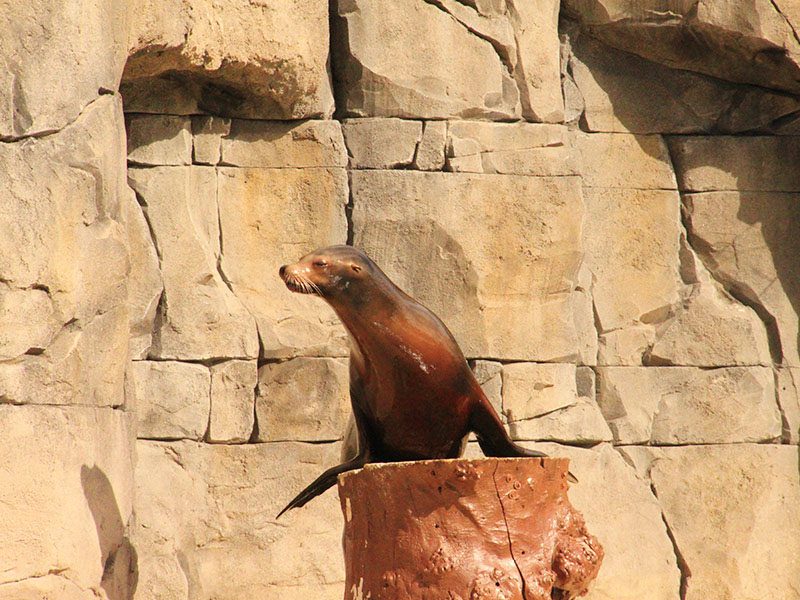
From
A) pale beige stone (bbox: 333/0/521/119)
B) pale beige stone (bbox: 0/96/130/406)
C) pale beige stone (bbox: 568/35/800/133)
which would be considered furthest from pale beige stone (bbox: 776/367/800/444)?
pale beige stone (bbox: 0/96/130/406)

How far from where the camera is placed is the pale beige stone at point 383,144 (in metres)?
6.43

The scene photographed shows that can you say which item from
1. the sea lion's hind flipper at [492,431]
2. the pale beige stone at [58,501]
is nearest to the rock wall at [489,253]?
the pale beige stone at [58,501]

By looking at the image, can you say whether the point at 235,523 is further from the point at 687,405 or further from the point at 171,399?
the point at 687,405

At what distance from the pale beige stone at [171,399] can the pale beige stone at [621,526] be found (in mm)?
1621

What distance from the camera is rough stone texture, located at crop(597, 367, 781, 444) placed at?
6863mm

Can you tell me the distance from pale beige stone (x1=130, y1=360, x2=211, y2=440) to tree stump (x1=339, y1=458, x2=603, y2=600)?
6.81 ft

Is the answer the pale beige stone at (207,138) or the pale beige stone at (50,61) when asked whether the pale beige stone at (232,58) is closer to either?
the pale beige stone at (207,138)

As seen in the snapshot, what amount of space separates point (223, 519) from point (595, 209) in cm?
249

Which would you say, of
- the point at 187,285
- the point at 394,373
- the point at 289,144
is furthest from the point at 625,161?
the point at 394,373

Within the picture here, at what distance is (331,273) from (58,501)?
1154 millimetres

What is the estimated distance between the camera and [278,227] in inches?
253

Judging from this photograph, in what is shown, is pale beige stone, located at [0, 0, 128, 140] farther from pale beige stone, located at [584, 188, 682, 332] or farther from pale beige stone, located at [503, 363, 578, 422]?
pale beige stone, located at [584, 188, 682, 332]

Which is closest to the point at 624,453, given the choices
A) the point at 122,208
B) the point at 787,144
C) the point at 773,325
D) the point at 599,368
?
the point at 599,368

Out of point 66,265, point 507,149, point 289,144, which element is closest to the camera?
point 66,265
